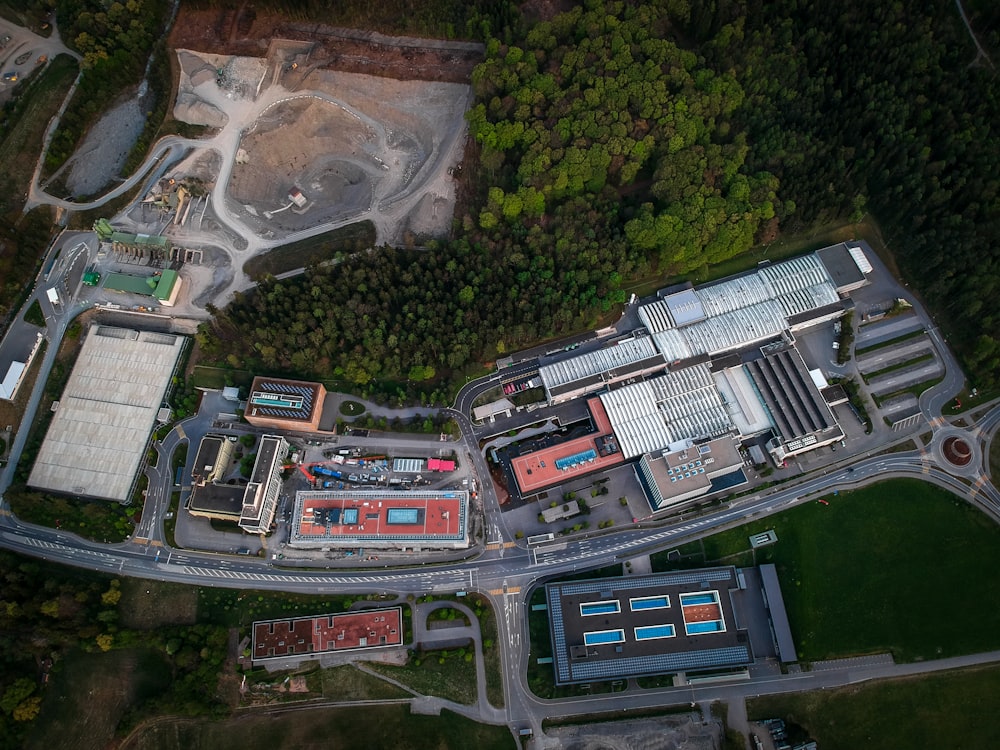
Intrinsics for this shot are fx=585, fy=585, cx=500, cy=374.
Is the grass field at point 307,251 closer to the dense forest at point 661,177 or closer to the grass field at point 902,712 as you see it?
the dense forest at point 661,177

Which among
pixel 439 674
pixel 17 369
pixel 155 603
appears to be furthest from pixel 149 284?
pixel 439 674

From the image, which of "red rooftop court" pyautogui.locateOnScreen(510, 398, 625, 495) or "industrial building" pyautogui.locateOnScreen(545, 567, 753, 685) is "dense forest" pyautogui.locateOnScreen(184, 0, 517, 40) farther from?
"industrial building" pyautogui.locateOnScreen(545, 567, 753, 685)

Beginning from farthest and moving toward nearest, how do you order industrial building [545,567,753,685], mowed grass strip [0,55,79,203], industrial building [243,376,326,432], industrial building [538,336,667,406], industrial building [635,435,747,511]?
mowed grass strip [0,55,79,203]
industrial building [538,336,667,406]
industrial building [243,376,326,432]
industrial building [635,435,747,511]
industrial building [545,567,753,685]

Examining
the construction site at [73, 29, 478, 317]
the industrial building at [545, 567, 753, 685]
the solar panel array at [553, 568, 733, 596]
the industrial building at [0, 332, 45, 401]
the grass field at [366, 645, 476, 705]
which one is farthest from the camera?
the construction site at [73, 29, 478, 317]

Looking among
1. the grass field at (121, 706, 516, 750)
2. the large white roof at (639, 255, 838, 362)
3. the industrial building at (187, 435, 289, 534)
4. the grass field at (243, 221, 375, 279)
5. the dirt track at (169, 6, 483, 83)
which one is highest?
the dirt track at (169, 6, 483, 83)

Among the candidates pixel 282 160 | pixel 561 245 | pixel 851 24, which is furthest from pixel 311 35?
pixel 851 24

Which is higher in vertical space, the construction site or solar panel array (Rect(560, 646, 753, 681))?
the construction site

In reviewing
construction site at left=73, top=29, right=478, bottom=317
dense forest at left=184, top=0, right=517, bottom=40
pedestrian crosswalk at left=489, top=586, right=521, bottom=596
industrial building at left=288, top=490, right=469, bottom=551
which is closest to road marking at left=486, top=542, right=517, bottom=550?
industrial building at left=288, top=490, right=469, bottom=551

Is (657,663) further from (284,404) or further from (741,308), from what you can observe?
(284,404)
